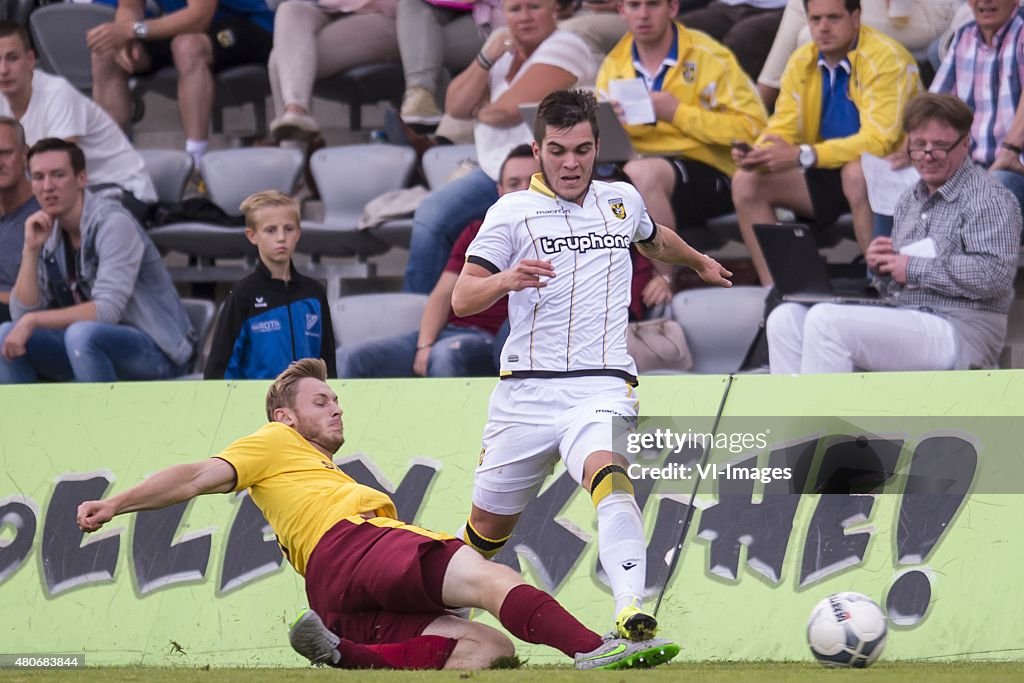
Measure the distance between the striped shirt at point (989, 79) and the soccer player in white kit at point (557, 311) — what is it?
3.26 meters

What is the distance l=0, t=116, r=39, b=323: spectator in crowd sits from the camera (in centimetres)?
828

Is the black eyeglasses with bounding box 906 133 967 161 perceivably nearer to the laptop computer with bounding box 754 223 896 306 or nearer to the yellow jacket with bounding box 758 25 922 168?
the laptop computer with bounding box 754 223 896 306

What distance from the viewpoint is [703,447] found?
5.97 meters

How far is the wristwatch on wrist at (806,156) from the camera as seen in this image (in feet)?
25.2

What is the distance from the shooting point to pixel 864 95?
778 centimetres

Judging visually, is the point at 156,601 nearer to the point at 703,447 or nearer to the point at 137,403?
the point at 137,403

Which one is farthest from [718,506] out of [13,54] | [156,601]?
[13,54]

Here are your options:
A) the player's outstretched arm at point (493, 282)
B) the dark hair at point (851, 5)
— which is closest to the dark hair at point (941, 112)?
the dark hair at point (851, 5)

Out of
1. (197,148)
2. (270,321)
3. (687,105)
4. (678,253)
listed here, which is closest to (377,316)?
(270,321)

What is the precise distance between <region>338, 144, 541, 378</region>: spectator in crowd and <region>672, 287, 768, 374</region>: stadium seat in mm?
1007

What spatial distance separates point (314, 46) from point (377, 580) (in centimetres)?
558

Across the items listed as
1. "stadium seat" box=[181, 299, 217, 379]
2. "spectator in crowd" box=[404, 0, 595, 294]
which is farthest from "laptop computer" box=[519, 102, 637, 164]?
"stadium seat" box=[181, 299, 217, 379]

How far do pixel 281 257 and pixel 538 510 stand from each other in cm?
203

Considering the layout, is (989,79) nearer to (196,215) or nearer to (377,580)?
(377,580)
